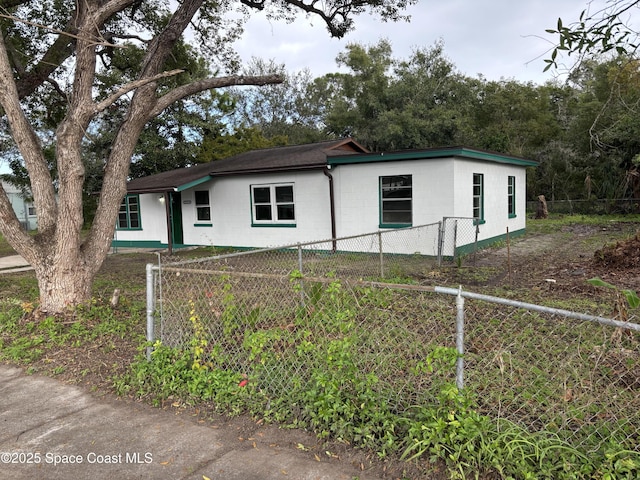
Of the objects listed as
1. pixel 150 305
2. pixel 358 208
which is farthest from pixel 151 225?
pixel 150 305

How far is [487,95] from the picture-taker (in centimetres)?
3347

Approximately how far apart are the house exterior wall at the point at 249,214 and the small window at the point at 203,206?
0.50 feet

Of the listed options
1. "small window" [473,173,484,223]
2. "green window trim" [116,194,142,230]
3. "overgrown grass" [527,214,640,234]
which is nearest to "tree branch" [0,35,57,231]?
"small window" [473,173,484,223]

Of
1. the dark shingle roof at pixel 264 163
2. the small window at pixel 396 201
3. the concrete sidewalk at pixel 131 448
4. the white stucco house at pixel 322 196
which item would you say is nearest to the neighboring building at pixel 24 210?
the white stucco house at pixel 322 196

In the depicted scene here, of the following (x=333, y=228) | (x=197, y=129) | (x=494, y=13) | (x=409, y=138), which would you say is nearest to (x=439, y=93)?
(x=409, y=138)

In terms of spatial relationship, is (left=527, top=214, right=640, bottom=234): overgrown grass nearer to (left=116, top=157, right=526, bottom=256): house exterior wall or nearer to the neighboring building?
(left=116, top=157, right=526, bottom=256): house exterior wall

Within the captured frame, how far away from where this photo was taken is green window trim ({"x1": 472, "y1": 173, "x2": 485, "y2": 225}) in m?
12.9

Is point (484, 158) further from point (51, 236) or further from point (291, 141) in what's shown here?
point (291, 141)

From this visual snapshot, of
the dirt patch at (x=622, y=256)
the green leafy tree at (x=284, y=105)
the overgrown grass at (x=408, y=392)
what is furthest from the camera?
the green leafy tree at (x=284, y=105)

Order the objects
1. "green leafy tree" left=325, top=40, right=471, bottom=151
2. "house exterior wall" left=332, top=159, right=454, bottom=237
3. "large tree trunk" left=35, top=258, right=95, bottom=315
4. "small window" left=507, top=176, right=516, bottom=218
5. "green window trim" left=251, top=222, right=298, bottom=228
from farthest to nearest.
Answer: "green leafy tree" left=325, top=40, right=471, bottom=151 → "small window" left=507, top=176, right=516, bottom=218 → "green window trim" left=251, top=222, right=298, bottom=228 → "house exterior wall" left=332, top=159, right=454, bottom=237 → "large tree trunk" left=35, top=258, right=95, bottom=315

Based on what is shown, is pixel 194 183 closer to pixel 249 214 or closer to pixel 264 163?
pixel 249 214

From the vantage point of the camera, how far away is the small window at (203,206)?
1570cm

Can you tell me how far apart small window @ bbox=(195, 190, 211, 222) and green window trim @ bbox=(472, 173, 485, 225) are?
867 cm

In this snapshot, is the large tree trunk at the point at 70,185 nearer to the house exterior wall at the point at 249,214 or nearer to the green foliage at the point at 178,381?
the green foliage at the point at 178,381
